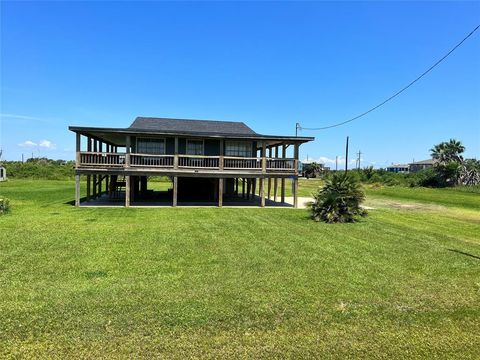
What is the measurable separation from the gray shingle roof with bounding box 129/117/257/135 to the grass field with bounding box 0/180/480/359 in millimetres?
10443

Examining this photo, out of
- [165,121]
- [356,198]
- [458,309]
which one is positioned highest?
[165,121]

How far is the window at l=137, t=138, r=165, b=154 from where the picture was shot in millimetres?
20562

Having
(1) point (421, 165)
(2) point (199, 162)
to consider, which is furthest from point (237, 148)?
(1) point (421, 165)

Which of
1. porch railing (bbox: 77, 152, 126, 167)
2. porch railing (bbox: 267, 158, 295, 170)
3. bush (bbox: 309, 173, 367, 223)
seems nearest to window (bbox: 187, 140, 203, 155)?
porch railing (bbox: 77, 152, 126, 167)

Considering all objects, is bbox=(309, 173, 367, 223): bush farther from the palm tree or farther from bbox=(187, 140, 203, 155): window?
the palm tree

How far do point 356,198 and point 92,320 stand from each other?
11.6m

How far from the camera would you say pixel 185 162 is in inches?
780

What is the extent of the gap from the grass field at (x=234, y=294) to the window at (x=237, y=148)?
1059 centimetres

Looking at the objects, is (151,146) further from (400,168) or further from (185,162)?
(400,168)

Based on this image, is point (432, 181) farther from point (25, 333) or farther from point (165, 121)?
point (25, 333)

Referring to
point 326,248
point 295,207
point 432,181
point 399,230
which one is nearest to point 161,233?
point 326,248

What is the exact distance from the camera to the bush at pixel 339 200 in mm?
14102

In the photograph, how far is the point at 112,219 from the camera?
13.5 metres

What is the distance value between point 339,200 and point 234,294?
9243 millimetres
